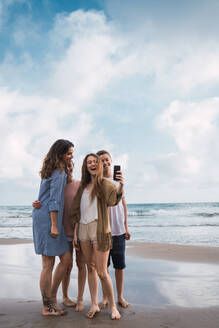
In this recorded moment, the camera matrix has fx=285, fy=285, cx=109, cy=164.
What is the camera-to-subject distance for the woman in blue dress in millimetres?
2990

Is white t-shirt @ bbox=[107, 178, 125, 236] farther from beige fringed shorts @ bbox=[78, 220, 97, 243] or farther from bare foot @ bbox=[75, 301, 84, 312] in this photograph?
bare foot @ bbox=[75, 301, 84, 312]

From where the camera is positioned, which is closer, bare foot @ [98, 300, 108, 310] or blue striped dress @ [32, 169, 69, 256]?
blue striped dress @ [32, 169, 69, 256]

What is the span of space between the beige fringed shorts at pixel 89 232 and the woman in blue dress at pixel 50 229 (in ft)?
0.70

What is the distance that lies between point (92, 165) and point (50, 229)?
0.81 m

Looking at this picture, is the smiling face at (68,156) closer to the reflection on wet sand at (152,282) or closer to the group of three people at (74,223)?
the group of three people at (74,223)

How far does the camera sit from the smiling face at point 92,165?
312 centimetres

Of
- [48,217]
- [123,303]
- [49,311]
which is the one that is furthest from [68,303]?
[48,217]

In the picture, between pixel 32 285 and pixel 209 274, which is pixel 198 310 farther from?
pixel 32 285

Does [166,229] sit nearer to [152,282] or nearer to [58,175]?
[152,282]

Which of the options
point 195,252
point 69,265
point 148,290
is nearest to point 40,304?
point 69,265

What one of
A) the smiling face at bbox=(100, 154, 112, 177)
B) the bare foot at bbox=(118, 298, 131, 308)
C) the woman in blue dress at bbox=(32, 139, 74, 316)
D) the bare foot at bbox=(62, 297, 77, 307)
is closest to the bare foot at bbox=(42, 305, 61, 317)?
the woman in blue dress at bbox=(32, 139, 74, 316)

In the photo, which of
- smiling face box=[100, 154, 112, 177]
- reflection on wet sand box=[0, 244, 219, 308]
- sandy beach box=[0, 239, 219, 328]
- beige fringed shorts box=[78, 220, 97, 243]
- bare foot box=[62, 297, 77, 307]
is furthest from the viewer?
reflection on wet sand box=[0, 244, 219, 308]

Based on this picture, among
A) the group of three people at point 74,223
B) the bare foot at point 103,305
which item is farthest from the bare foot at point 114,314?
the bare foot at point 103,305

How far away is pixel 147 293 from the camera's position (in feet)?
12.8
